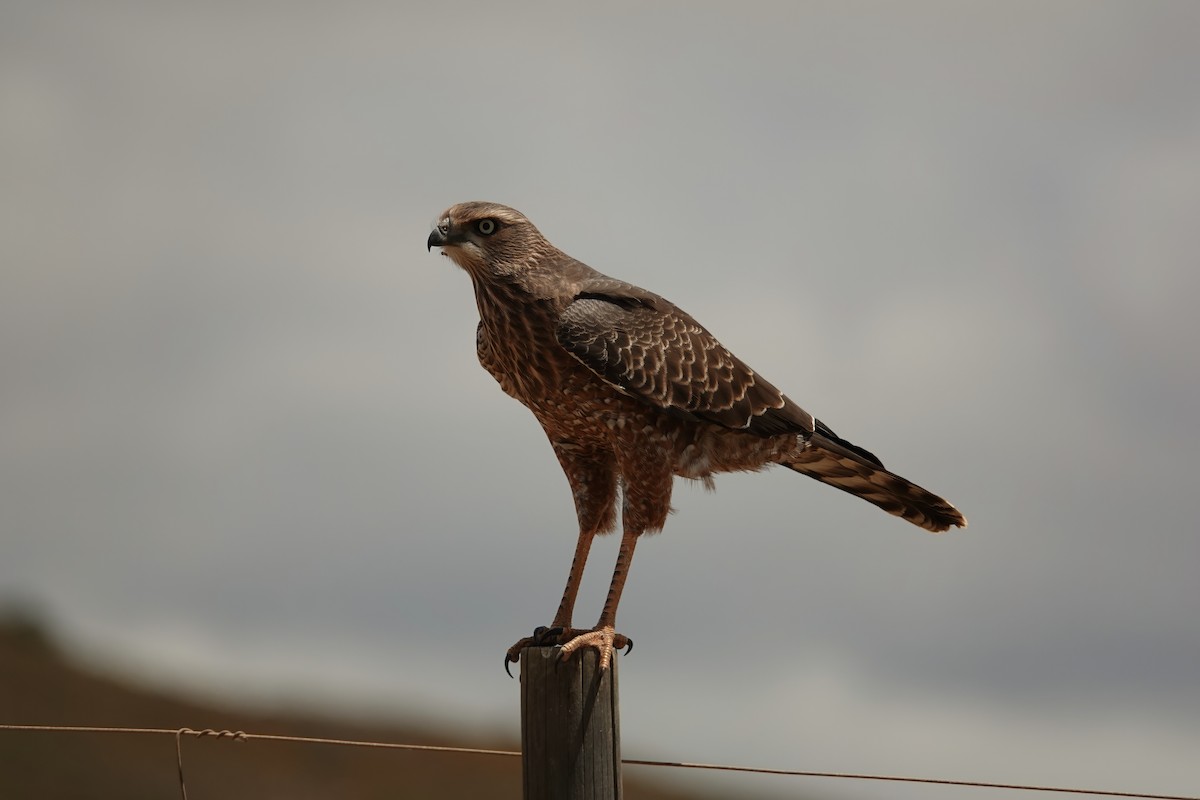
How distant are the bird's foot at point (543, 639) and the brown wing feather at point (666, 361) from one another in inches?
38.1

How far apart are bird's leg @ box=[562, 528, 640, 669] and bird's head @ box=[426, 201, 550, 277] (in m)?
1.22

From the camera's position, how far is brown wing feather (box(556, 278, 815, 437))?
4750 millimetres

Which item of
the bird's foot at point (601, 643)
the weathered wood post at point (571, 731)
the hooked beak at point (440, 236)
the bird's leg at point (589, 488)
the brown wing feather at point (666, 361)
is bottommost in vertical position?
the weathered wood post at point (571, 731)

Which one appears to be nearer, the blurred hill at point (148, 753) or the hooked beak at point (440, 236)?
the hooked beak at point (440, 236)

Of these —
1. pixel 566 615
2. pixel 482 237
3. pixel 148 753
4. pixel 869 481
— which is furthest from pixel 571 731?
pixel 148 753

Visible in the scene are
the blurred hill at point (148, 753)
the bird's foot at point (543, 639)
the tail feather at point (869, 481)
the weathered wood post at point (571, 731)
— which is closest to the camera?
the weathered wood post at point (571, 731)

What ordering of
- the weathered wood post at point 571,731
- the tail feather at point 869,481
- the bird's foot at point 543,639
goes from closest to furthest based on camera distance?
the weathered wood post at point 571,731 → the bird's foot at point 543,639 → the tail feather at point 869,481

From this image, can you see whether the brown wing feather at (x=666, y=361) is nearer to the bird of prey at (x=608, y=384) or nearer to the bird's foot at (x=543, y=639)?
the bird of prey at (x=608, y=384)

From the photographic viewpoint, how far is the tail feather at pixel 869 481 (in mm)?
5473

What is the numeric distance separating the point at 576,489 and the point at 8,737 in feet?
62.4

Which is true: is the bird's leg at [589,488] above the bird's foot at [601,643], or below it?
above

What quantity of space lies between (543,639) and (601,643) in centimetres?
53

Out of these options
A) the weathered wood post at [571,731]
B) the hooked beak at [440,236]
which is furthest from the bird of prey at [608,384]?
the weathered wood post at [571,731]

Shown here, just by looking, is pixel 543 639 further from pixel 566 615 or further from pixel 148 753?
pixel 148 753
